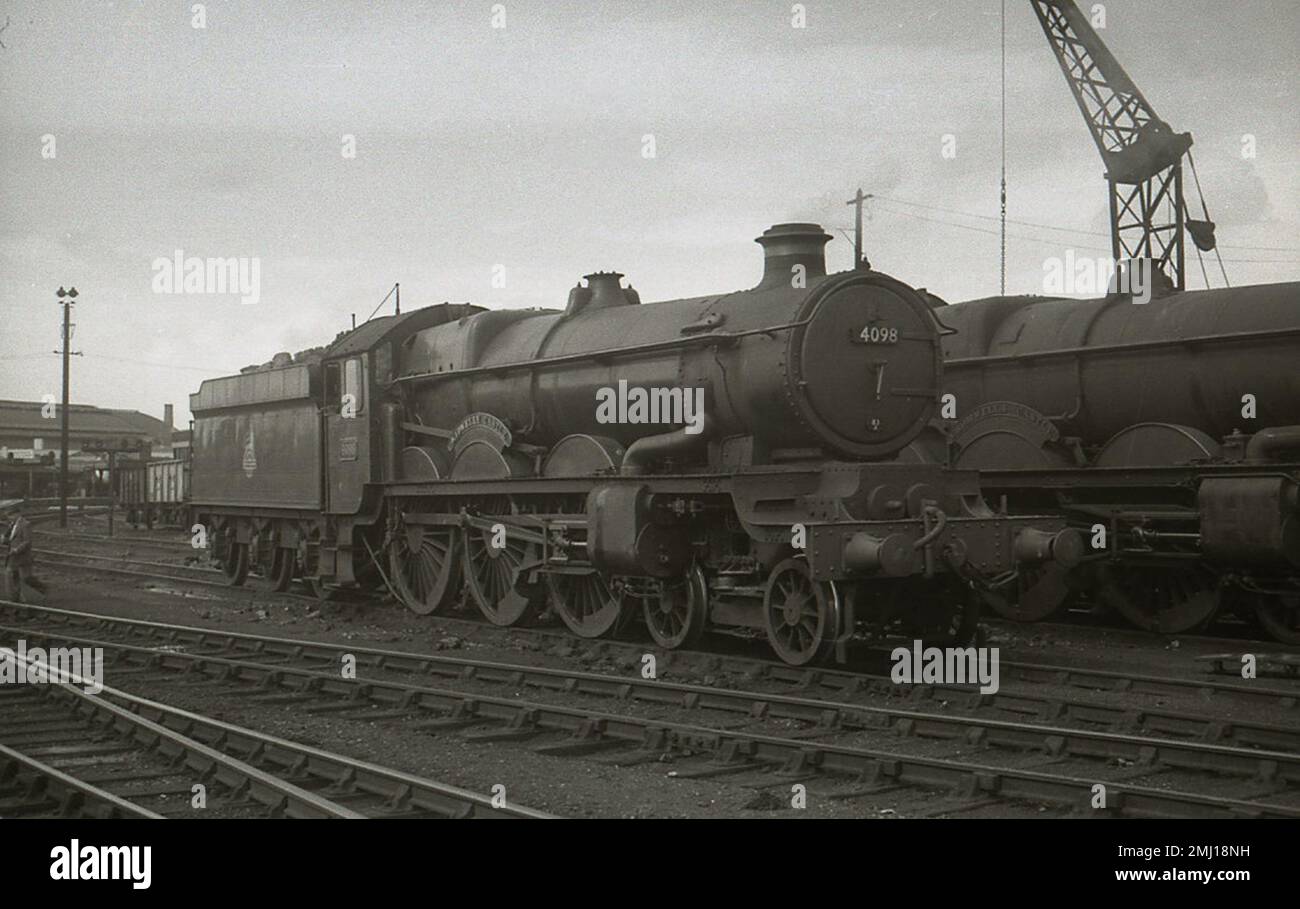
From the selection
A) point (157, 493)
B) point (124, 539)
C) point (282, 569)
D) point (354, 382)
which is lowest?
point (124, 539)

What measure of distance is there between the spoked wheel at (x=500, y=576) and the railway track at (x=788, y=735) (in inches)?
82.0

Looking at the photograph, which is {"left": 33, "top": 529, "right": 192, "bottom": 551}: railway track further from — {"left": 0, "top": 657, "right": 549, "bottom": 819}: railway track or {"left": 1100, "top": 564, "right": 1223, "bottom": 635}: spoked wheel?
{"left": 1100, "top": 564, "right": 1223, "bottom": 635}: spoked wheel

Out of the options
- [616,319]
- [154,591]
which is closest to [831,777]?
[616,319]

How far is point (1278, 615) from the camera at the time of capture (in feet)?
38.4

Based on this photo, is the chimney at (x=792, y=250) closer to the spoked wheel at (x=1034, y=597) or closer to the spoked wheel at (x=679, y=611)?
the spoked wheel at (x=679, y=611)

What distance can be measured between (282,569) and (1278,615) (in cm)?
1224

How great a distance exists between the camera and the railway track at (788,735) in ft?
21.2

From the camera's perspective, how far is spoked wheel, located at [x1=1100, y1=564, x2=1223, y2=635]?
1216cm

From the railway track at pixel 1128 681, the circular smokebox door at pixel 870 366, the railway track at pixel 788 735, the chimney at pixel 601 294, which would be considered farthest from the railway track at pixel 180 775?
the chimney at pixel 601 294

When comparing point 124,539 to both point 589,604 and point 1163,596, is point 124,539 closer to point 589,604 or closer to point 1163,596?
point 589,604

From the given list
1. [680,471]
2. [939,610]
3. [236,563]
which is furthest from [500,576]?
[236,563]

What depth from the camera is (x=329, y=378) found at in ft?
52.1
